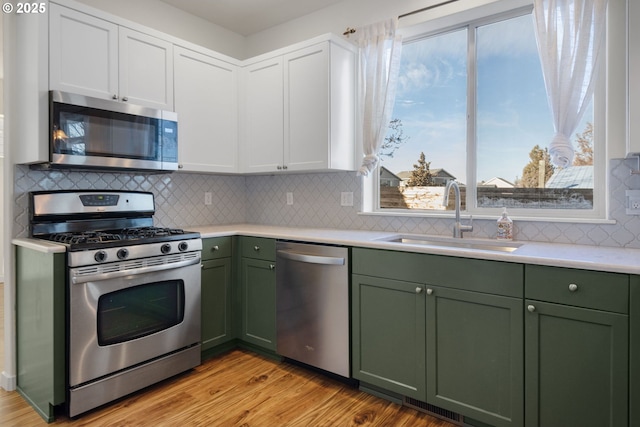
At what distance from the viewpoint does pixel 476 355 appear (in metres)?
1.92

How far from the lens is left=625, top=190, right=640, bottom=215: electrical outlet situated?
205 cm

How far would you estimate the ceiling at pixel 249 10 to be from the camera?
3.16 metres

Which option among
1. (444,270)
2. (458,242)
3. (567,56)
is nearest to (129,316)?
(444,270)

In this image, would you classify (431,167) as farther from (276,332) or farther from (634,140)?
(276,332)

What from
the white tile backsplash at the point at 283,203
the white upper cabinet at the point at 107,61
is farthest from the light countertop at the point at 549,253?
the white upper cabinet at the point at 107,61

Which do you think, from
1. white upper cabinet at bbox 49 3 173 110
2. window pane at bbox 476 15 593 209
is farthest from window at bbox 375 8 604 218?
white upper cabinet at bbox 49 3 173 110

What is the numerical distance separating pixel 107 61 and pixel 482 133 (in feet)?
8.06

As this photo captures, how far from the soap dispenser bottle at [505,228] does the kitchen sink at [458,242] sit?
0.27ft

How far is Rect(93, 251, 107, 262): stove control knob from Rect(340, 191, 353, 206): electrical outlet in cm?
172

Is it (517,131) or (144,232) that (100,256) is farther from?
(517,131)

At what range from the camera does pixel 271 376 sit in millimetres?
2594

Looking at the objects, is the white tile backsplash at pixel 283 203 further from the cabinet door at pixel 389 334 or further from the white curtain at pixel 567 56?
the cabinet door at pixel 389 334

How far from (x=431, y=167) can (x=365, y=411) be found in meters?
1.69

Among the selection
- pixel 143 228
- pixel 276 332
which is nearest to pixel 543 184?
pixel 276 332
